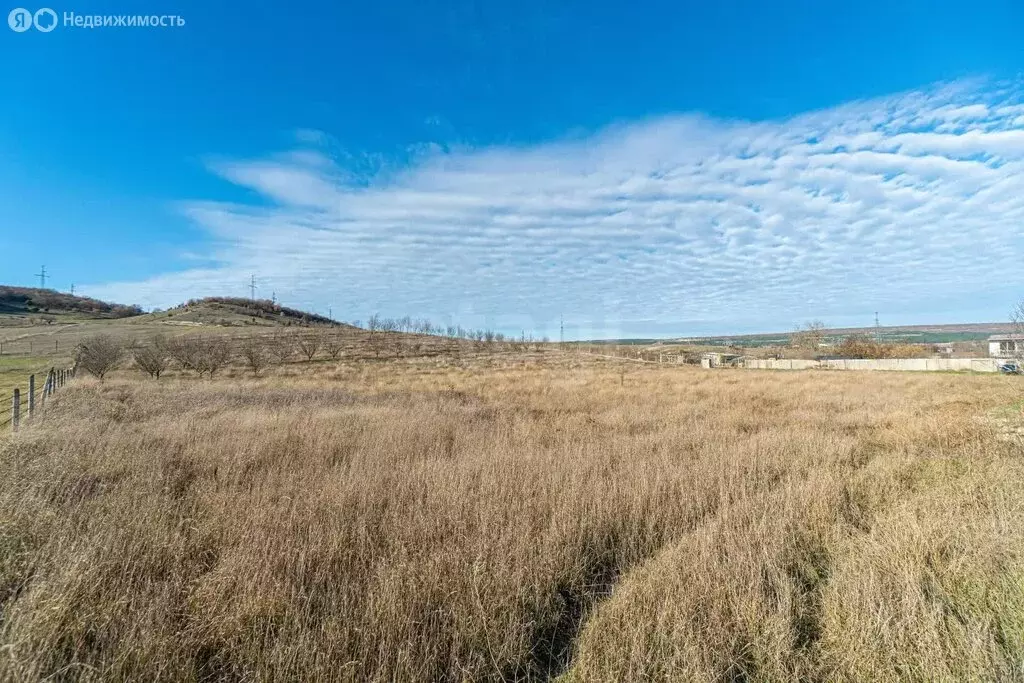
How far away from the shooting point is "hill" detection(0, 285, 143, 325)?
9096cm

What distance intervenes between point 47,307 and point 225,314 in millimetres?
50499

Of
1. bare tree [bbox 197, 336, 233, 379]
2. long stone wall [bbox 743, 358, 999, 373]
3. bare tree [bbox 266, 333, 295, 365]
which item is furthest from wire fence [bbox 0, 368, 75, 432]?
long stone wall [bbox 743, 358, 999, 373]

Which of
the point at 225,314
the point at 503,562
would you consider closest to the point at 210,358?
the point at 503,562

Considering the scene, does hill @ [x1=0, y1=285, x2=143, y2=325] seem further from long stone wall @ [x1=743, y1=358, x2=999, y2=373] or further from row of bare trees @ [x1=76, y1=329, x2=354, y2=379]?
long stone wall @ [x1=743, y1=358, x2=999, y2=373]

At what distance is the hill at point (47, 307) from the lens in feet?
298

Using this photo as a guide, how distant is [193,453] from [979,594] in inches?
372

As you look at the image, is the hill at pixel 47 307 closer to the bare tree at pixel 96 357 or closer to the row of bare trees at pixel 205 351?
the row of bare trees at pixel 205 351

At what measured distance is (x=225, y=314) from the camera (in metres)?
98.7

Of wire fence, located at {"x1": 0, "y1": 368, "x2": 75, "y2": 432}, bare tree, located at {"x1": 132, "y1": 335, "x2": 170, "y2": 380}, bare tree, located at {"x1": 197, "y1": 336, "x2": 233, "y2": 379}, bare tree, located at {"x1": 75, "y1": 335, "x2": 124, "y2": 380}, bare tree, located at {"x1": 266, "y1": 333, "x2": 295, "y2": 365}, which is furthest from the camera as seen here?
bare tree, located at {"x1": 266, "y1": 333, "x2": 295, "y2": 365}

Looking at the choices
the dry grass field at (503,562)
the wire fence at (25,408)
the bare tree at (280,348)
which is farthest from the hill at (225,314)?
the dry grass field at (503,562)

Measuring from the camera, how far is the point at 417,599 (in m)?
3.26

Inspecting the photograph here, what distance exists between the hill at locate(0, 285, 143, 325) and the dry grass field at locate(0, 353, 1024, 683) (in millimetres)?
113285

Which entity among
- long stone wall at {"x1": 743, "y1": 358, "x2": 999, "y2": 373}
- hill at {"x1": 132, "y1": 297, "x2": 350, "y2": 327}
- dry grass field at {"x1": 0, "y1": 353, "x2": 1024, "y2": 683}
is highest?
hill at {"x1": 132, "y1": 297, "x2": 350, "y2": 327}

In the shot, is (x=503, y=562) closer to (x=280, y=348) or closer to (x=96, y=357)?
(x=96, y=357)
